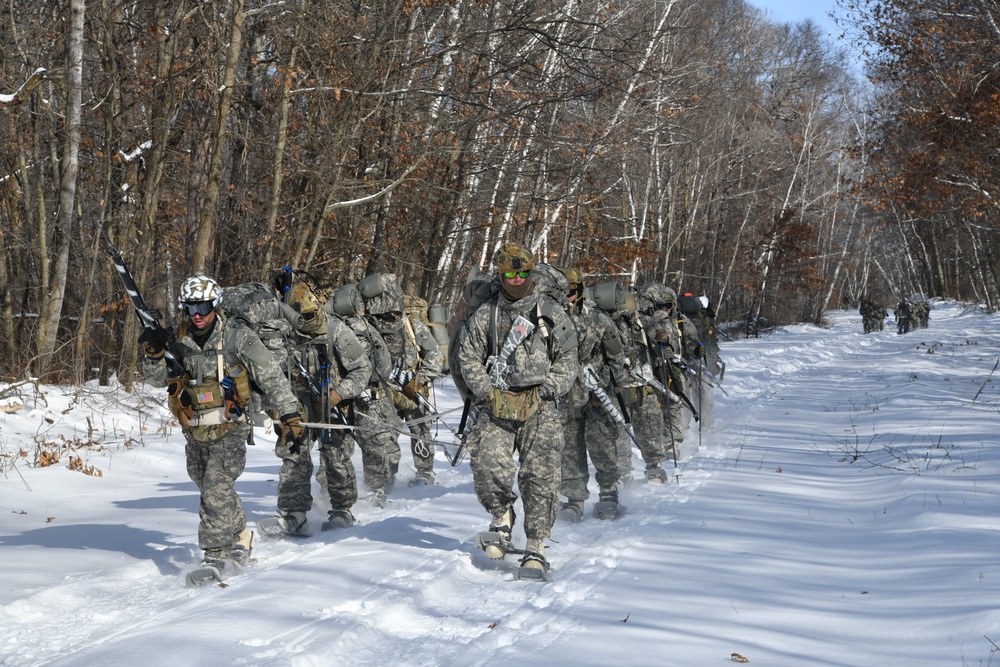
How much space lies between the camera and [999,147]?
66.1ft

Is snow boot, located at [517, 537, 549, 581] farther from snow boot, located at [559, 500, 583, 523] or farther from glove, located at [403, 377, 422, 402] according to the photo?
glove, located at [403, 377, 422, 402]

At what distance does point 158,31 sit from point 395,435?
703cm

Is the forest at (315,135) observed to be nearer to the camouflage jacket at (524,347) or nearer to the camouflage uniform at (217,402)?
the camouflage uniform at (217,402)

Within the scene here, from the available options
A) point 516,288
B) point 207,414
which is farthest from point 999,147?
point 207,414

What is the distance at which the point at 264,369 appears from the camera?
22.0 feet

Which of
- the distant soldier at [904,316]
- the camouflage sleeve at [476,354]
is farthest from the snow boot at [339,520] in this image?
the distant soldier at [904,316]

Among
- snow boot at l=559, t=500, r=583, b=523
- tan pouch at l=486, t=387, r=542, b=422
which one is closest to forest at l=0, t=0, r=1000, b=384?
snow boot at l=559, t=500, r=583, b=523

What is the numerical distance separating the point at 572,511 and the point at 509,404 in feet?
6.80

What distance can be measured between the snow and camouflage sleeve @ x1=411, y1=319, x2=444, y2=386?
1160 mm

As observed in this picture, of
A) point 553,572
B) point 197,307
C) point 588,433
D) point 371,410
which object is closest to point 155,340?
point 197,307

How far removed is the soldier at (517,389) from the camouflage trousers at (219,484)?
5.29 ft

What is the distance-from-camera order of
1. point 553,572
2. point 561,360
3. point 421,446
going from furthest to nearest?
point 421,446, point 561,360, point 553,572

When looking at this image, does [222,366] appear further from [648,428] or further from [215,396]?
[648,428]

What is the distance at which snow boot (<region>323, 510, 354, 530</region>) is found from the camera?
8069mm
